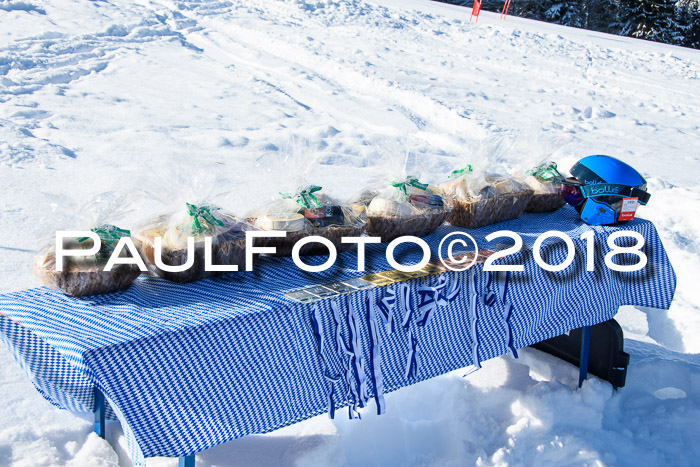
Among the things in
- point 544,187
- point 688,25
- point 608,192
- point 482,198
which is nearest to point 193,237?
point 482,198

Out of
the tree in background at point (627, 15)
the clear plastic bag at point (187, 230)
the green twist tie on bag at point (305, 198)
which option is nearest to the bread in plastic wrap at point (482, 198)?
the green twist tie on bag at point (305, 198)

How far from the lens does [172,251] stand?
Result: 6.20ft

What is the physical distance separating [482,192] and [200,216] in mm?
1163

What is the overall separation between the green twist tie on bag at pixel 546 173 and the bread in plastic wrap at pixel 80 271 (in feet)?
5.89

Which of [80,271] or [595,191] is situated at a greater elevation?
[595,191]

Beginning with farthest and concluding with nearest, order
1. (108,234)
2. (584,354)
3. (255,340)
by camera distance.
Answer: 1. (584,354)
2. (108,234)
3. (255,340)

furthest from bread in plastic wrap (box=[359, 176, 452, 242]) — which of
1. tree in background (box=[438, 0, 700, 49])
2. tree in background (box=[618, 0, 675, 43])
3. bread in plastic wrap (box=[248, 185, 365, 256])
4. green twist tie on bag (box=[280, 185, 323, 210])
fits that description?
tree in background (box=[618, 0, 675, 43])

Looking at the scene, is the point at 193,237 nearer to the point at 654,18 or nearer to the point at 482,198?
the point at 482,198

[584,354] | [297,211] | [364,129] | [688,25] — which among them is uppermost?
[688,25]

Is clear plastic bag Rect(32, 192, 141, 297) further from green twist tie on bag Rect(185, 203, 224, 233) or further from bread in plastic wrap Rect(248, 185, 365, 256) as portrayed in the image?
bread in plastic wrap Rect(248, 185, 365, 256)

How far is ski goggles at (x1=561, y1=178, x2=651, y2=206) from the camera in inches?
104

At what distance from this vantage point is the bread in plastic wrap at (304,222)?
6.94 ft

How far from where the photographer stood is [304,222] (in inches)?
84.8

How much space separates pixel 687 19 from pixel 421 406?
25.2 m
